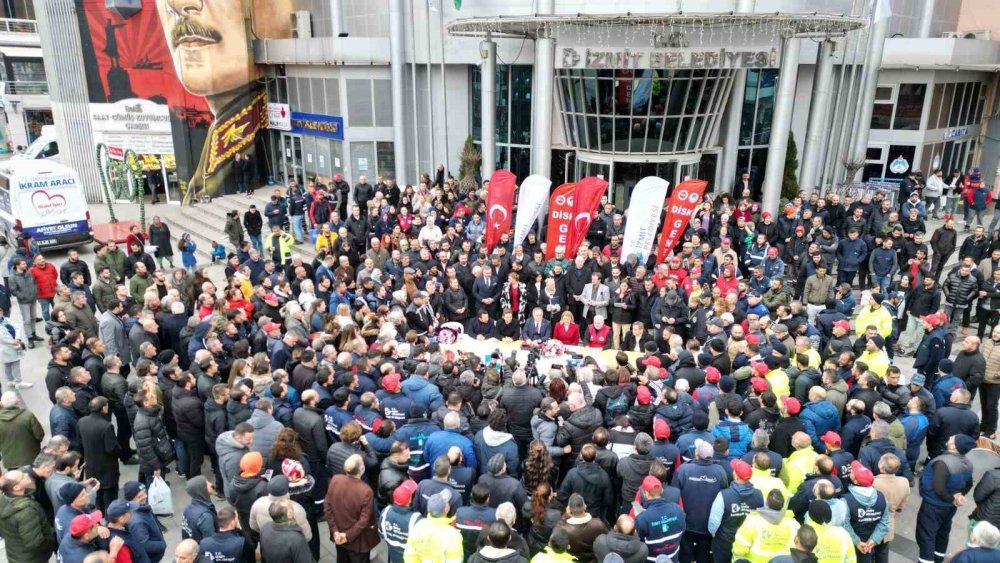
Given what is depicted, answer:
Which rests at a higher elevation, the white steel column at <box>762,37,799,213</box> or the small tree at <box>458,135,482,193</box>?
the white steel column at <box>762,37,799,213</box>

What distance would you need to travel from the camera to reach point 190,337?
10.0m

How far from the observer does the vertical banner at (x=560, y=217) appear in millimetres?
14000

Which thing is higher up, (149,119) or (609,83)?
(609,83)

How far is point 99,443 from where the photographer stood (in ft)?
23.8

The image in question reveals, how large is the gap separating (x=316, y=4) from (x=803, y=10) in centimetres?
1644

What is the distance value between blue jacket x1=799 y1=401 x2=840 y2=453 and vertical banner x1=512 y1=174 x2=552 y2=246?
8044 mm

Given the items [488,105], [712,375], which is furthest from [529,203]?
[712,375]

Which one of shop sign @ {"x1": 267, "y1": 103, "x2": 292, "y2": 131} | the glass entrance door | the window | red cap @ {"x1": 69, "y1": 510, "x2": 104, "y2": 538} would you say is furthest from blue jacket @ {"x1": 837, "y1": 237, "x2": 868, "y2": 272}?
shop sign @ {"x1": 267, "y1": 103, "x2": 292, "y2": 131}

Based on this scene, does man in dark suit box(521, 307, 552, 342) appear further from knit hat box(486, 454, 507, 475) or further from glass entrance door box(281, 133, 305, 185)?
glass entrance door box(281, 133, 305, 185)

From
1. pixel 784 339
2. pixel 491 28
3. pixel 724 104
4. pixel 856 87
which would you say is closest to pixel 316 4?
pixel 491 28

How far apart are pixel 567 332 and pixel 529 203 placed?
4524mm

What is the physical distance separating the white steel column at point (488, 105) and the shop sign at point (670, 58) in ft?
9.76

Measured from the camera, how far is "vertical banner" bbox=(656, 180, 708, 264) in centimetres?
1391

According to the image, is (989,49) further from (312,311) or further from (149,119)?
(149,119)
